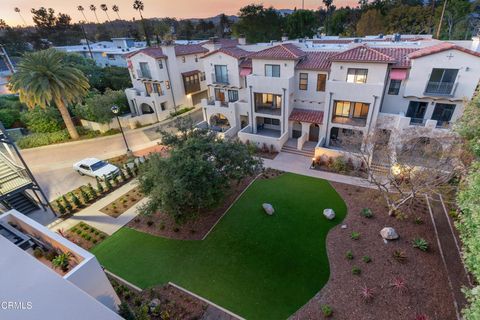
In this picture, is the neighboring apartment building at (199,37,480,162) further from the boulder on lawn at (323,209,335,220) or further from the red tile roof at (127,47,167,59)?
the red tile roof at (127,47,167,59)

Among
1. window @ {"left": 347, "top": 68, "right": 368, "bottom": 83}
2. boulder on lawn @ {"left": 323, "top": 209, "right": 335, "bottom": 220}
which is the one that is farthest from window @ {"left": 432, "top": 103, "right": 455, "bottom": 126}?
boulder on lawn @ {"left": 323, "top": 209, "right": 335, "bottom": 220}

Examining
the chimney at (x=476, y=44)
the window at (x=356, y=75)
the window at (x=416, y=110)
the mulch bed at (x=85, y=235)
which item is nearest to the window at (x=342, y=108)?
the window at (x=356, y=75)

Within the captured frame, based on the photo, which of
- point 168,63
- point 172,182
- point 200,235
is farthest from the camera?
point 168,63

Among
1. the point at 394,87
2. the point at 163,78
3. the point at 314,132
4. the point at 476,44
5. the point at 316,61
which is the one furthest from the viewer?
the point at 163,78

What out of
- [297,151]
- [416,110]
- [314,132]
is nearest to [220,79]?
[314,132]

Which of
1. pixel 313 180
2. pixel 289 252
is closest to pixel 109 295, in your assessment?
pixel 289 252

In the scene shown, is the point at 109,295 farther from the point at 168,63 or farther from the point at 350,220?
the point at 168,63

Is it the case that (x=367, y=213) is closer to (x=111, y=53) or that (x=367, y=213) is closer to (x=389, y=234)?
(x=389, y=234)

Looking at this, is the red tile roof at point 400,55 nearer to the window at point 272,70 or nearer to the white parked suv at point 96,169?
the window at point 272,70
